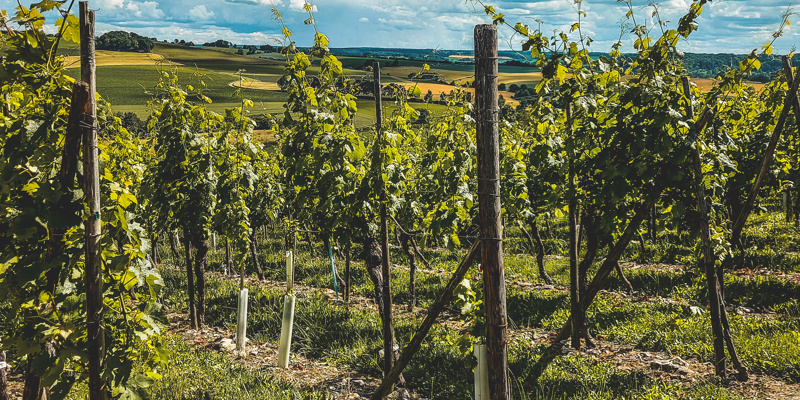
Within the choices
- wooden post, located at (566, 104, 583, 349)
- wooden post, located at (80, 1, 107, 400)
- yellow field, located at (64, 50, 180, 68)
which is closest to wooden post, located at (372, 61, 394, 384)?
wooden post, located at (566, 104, 583, 349)

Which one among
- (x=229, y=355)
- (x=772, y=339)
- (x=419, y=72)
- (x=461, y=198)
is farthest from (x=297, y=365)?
(x=772, y=339)

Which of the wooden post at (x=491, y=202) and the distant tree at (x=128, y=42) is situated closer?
the wooden post at (x=491, y=202)

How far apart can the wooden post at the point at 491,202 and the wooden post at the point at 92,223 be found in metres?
2.12

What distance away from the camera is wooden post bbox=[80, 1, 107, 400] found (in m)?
2.48

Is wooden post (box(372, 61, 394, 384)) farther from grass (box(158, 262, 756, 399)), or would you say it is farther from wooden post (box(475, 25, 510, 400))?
wooden post (box(475, 25, 510, 400))

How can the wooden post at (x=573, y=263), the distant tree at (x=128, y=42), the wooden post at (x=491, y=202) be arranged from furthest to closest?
the distant tree at (x=128, y=42) < the wooden post at (x=573, y=263) < the wooden post at (x=491, y=202)

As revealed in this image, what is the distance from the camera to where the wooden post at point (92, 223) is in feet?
8.14

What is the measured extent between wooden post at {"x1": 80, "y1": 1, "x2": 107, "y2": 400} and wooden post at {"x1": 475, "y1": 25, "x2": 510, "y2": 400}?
2.12 meters

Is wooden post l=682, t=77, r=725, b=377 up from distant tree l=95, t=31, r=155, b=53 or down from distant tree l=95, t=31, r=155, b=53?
down

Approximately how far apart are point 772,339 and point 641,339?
1493mm

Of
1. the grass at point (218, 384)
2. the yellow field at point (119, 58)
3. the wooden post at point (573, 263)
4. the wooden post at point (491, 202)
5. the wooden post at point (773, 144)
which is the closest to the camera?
the wooden post at point (491, 202)

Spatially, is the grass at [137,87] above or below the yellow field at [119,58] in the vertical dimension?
below

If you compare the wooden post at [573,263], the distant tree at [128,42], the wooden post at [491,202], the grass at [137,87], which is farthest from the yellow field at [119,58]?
the wooden post at [491,202]

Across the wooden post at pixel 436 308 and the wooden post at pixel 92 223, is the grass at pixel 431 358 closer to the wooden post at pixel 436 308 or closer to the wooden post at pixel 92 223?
the wooden post at pixel 436 308
